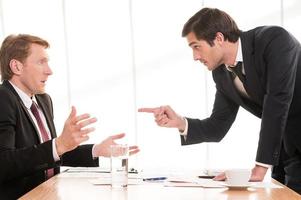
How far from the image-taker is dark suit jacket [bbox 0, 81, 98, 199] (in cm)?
197

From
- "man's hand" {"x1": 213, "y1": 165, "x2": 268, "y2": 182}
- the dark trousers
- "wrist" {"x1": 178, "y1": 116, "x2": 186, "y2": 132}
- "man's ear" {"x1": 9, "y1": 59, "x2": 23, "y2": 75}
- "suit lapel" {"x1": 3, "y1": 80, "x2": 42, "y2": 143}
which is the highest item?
"man's ear" {"x1": 9, "y1": 59, "x2": 23, "y2": 75}

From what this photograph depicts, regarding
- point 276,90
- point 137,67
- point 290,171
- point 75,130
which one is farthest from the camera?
point 137,67

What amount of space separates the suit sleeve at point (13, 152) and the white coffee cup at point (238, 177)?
71cm

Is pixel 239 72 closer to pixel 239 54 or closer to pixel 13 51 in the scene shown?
pixel 239 54

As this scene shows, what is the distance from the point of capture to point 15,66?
236 centimetres

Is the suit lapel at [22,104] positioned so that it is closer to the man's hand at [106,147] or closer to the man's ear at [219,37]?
the man's hand at [106,147]

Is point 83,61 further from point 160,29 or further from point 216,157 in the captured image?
point 216,157

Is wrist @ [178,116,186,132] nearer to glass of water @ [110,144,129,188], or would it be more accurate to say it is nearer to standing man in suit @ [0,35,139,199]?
standing man in suit @ [0,35,139,199]

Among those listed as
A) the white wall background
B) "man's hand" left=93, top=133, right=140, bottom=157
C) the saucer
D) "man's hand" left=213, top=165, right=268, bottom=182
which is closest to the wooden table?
the saucer

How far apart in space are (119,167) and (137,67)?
2.06 metres

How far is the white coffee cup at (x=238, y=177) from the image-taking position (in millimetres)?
1654

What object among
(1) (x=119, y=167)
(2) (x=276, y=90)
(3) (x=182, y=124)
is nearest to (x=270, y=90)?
(2) (x=276, y=90)

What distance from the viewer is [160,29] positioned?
3.71 meters

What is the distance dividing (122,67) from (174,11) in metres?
0.56
